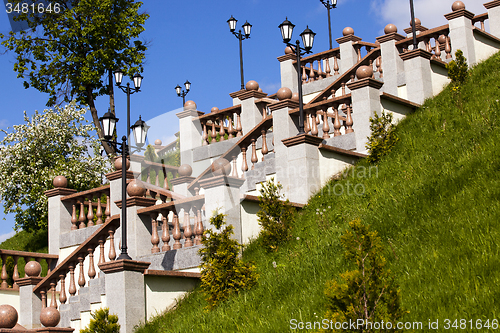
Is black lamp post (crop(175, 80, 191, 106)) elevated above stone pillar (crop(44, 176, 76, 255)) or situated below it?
above

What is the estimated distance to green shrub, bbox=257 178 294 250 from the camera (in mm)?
9930

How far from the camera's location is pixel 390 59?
16.6 metres

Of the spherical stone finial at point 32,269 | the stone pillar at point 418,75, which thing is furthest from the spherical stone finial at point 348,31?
the spherical stone finial at point 32,269

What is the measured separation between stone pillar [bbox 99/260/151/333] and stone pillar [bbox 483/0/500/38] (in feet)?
47.8

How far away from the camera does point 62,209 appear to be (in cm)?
1591

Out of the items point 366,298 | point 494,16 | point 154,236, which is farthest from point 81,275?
point 494,16

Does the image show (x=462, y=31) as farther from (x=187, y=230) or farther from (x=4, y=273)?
(x=4, y=273)

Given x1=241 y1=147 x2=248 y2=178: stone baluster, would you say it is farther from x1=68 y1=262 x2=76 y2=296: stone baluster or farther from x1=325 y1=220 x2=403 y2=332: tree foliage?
x1=325 y1=220 x2=403 y2=332: tree foliage

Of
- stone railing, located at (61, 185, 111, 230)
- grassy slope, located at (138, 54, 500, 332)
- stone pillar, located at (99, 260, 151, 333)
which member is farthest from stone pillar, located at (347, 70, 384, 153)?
stone railing, located at (61, 185, 111, 230)

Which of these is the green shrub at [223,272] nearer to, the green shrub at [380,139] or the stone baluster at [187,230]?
the stone baluster at [187,230]

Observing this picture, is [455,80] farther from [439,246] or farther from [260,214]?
[439,246]

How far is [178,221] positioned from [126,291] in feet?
7.02

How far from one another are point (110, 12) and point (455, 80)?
17815 millimetres

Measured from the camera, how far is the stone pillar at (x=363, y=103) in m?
13.2
